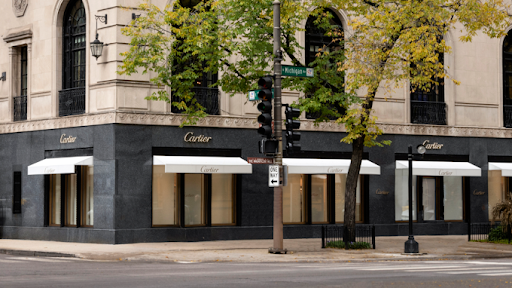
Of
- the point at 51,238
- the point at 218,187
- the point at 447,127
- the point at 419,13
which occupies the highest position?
the point at 419,13

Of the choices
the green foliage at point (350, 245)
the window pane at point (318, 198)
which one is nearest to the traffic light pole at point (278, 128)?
the green foliage at point (350, 245)

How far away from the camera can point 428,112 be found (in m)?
31.4

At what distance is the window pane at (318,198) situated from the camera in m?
29.2

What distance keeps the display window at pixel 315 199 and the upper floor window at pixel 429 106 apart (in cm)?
394

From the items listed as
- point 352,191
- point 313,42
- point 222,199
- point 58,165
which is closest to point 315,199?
point 222,199

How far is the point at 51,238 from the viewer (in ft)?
89.7

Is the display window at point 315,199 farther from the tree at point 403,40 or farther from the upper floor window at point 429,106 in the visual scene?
the tree at point 403,40

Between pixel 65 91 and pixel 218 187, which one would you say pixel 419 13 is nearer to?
pixel 218 187

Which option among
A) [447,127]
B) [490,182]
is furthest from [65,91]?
[490,182]

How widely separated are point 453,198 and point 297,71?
45.0ft

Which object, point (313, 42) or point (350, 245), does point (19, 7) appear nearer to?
point (313, 42)

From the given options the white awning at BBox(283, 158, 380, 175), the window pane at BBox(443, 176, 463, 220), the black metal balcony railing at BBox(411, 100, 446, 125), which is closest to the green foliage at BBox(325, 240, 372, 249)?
the white awning at BBox(283, 158, 380, 175)

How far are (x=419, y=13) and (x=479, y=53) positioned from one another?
1227 cm

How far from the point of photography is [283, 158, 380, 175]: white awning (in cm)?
2752
